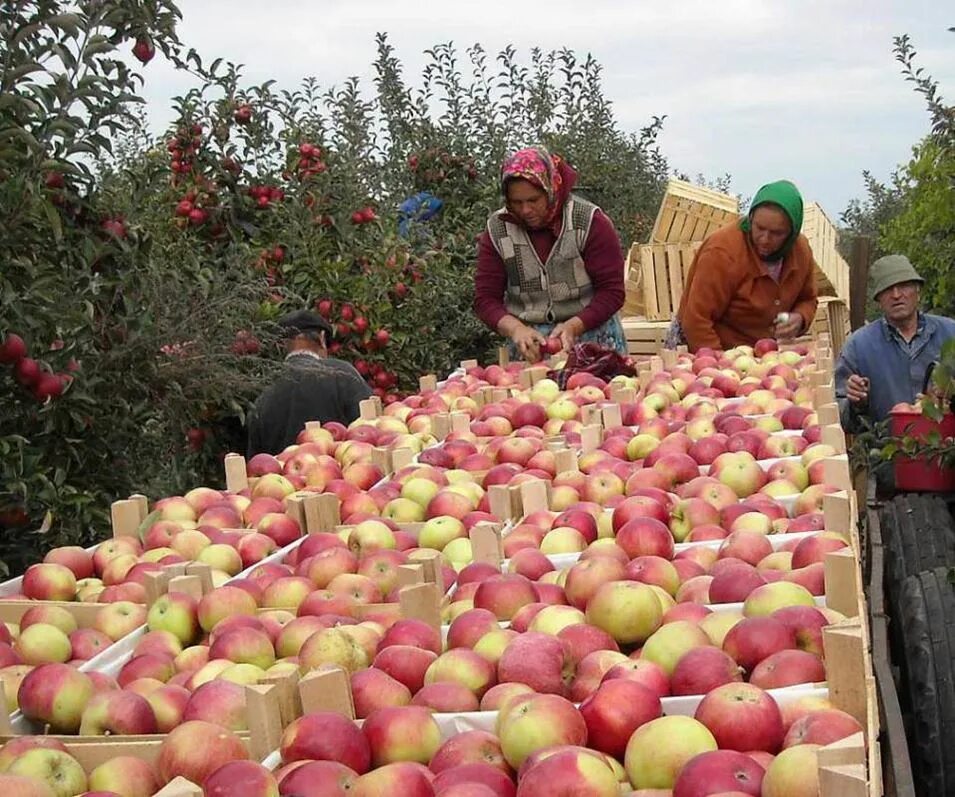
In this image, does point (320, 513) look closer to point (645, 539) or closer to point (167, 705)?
point (645, 539)

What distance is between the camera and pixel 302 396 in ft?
18.7

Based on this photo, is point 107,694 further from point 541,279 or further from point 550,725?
point 541,279

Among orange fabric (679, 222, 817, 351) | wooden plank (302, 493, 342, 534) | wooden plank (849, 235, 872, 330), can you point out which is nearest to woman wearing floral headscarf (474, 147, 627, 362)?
orange fabric (679, 222, 817, 351)

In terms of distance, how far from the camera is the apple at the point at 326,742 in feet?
5.80

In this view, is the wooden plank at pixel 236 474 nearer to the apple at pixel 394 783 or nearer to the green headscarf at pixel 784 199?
the apple at pixel 394 783

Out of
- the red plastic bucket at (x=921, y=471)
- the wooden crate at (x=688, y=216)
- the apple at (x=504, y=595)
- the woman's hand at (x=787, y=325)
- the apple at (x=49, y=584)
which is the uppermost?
the wooden crate at (x=688, y=216)

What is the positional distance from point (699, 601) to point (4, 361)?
1847 mm

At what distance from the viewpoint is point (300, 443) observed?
4363 mm

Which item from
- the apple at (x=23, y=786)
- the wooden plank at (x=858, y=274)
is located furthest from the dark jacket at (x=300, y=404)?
the wooden plank at (x=858, y=274)

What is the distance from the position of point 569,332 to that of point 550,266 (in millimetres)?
436

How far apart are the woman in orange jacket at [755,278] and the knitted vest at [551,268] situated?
556 mm

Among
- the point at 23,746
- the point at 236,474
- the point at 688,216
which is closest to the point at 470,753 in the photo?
the point at 23,746

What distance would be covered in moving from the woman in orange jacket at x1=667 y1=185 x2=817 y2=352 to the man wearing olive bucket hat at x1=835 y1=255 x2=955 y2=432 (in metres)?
0.36

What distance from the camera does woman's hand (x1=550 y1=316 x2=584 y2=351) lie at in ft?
19.3
